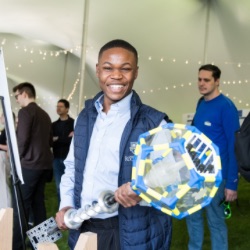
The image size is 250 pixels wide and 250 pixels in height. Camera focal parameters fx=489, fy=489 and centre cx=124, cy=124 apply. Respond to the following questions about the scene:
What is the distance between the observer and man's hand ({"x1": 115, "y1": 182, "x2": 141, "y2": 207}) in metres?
1.24

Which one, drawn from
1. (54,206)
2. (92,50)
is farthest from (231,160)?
(92,50)

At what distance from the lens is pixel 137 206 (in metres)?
1.57

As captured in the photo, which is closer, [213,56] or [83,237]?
[83,237]

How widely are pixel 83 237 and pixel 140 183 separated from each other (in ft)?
0.66

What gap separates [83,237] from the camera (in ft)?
3.31

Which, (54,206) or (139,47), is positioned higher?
(139,47)

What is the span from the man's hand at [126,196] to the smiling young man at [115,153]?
0.71 ft

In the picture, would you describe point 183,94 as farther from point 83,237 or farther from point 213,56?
point 83,237

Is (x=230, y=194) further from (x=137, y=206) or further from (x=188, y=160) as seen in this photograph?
(x=188, y=160)

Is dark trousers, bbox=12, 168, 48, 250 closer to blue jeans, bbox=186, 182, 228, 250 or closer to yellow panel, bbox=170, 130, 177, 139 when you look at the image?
blue jeans, bbox=186, 182, 228, 250

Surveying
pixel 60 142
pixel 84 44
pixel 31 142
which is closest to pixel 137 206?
pixel 31 142

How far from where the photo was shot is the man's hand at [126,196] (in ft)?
4.07

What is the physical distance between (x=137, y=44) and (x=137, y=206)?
19.0 feet

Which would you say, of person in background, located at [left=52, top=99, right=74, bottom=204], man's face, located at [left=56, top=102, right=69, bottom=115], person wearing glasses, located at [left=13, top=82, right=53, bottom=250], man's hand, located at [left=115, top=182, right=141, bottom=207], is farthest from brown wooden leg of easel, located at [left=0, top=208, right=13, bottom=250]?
man's face, located at [left=56, top=102, right=69, bottom=115]
